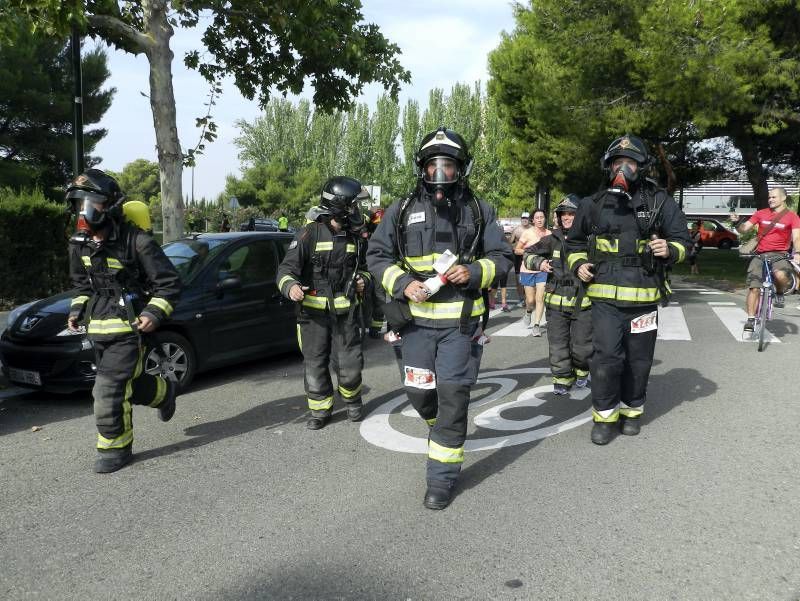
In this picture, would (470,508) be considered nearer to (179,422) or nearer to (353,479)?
→ (353,479)

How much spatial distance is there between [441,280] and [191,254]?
4144mm

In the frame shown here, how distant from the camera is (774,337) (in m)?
9.39

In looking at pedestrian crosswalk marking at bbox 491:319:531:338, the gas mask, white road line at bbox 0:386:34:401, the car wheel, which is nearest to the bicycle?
pedestrian crosswalk marking at bbox 491:319:531:338

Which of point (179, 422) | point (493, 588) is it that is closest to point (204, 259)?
point (179, 422)

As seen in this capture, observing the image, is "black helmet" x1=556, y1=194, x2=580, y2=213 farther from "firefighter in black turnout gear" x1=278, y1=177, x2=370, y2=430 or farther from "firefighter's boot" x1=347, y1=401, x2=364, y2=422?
"firefighter's boot" x1=347, y1=401, x2=364, y2=422

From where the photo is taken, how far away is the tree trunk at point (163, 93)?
934cm

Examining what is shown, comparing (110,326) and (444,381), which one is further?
(110,326)

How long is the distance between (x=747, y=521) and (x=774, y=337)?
665cm

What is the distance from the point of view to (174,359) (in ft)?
21.5

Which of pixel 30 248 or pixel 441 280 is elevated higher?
pixel 441 280

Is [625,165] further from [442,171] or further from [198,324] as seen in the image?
[198,324]

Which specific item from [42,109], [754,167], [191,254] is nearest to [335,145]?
[42,109]

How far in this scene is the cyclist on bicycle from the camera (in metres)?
8.83

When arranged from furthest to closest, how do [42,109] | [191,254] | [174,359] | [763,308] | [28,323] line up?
[42,109]
[763,308]
[191,254]
[174,359]
[28,323]
